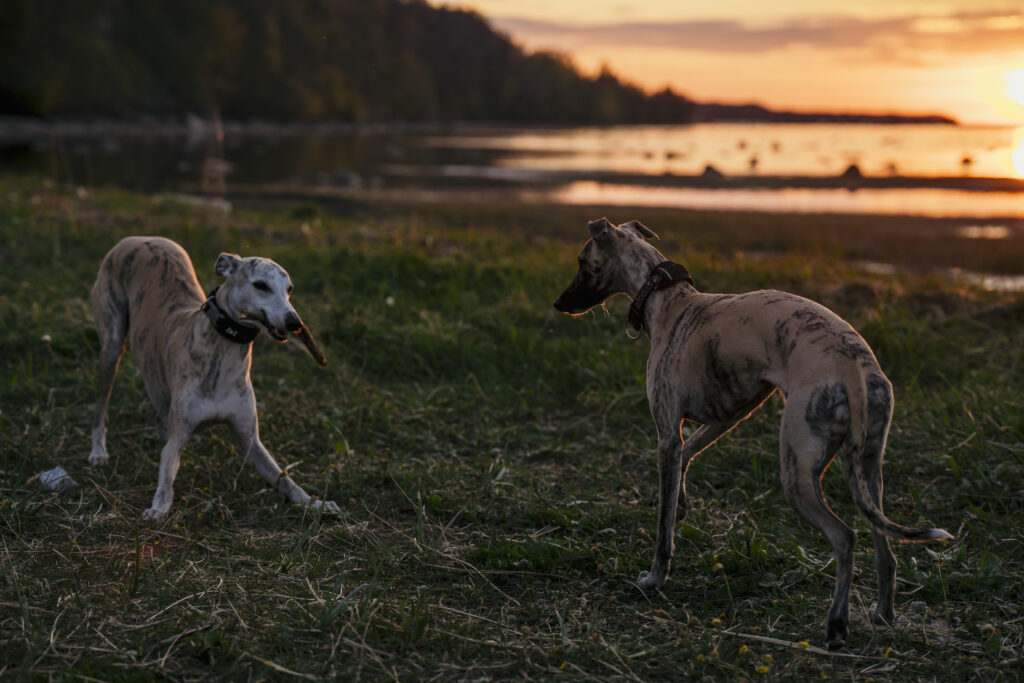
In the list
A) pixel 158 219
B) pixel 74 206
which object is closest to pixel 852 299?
pixel 158 219

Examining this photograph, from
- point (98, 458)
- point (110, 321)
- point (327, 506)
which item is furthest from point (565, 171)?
point (327, 506)

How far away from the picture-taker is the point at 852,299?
986cm

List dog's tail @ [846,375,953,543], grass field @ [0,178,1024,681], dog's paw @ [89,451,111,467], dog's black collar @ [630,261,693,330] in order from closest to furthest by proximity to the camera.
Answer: dog's tail @ [846,375,953,543] < grass field @ [0,178,1024,681] < dog's black collar @ [630,261,693,330] < dog's paw @ [89,451,111,467]

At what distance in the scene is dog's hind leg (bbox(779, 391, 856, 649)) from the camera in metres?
3.57

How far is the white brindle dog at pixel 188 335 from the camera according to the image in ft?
16.3

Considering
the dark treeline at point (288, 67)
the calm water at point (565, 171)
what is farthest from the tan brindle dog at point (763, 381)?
the dark treeline at point (288, 67)

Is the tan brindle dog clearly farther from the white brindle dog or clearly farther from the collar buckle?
the white brindle dog

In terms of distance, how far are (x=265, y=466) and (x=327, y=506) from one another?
0.52m

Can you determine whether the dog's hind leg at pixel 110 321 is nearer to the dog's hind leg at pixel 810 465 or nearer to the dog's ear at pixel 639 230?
the dog's ear at pixel 639 230

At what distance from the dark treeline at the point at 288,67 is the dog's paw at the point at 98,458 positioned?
120 ft

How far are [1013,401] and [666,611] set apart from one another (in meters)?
3.78

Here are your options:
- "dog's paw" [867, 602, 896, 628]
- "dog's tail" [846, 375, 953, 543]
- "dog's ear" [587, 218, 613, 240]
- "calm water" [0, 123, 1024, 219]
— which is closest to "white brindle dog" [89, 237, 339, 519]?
"dog's ear" [587, 218, 613, 240]

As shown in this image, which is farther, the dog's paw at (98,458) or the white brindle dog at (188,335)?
the dog's paw at (98,458)

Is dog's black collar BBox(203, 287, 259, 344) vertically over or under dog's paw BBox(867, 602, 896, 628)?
over
